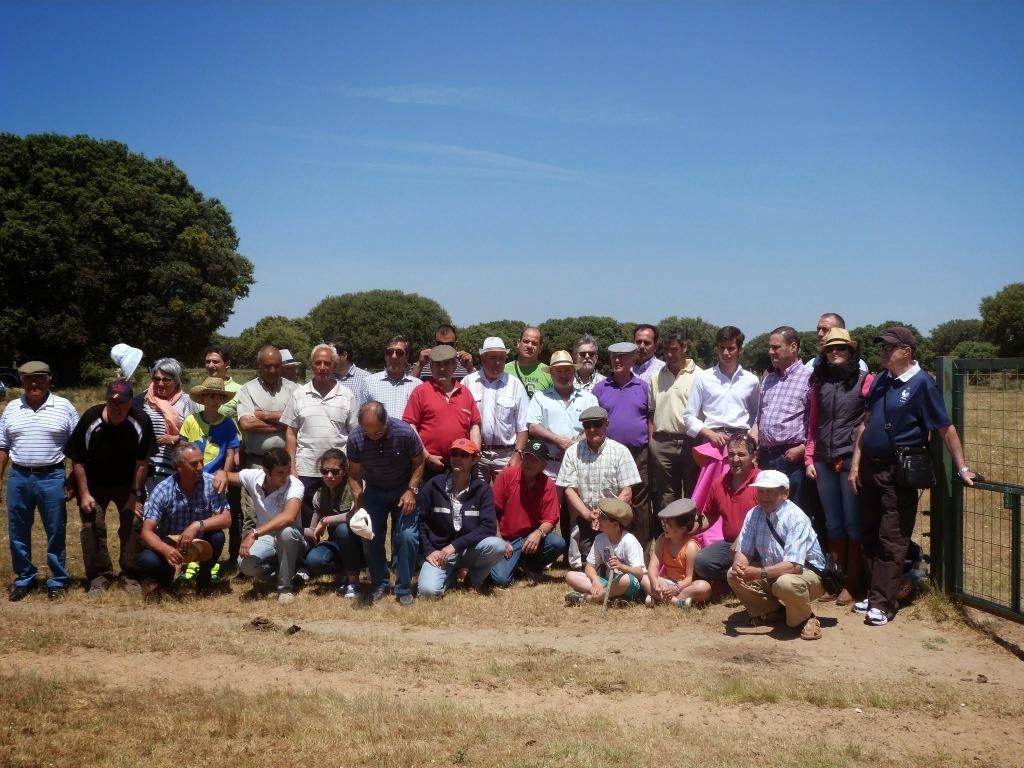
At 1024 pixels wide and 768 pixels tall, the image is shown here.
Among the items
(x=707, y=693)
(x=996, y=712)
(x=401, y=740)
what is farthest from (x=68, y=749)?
(x=996, y=712)

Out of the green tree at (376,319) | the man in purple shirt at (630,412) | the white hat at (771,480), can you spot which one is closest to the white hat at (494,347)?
the man in purple shirt at (630,412)

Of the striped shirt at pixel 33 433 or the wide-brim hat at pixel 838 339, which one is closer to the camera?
the wide-brim hat at pixel 838 339

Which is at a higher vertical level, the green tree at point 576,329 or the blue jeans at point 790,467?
the green tree at point 576,329

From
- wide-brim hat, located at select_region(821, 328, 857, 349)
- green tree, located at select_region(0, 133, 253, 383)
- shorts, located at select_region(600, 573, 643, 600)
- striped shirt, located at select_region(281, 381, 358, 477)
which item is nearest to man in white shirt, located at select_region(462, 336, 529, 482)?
striped shirt, located at select_region(281, 381, 358, 477)

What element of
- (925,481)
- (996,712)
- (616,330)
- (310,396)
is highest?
(616,330)

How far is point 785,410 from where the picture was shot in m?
7.86

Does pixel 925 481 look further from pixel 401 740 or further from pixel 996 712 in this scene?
pixel 401 740

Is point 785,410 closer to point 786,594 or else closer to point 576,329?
point 786,594

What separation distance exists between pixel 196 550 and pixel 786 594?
5026 millimetres

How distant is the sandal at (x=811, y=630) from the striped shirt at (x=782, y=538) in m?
0.43

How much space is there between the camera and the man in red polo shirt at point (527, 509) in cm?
841

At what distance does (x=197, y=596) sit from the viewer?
799 cm

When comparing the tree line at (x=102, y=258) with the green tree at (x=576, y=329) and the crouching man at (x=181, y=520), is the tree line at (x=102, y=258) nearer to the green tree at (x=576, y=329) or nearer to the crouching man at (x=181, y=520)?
the crouching man at (x=181, y=520)

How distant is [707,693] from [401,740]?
1976 mm
